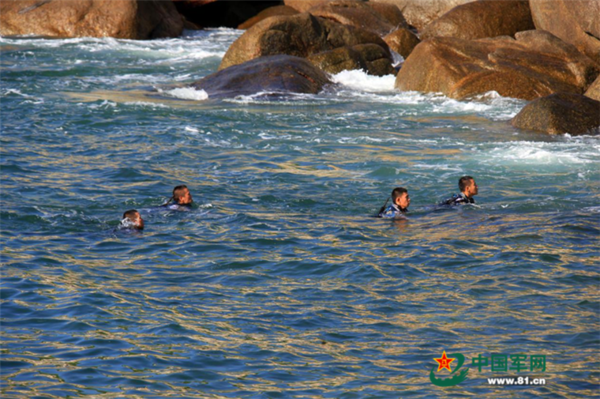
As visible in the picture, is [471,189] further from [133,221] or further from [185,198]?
[133,221]

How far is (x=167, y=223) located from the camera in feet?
41.0

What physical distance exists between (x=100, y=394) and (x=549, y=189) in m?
9.27

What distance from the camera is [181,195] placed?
42.1ft

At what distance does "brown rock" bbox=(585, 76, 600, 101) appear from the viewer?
1961 centimetres

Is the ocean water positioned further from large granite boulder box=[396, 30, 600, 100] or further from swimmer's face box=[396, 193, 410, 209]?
large granite boulder box=[396, 30, 600, 100]

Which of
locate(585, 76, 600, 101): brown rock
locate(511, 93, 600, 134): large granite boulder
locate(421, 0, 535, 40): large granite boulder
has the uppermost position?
locate(421, 0, 535, 40): large granite boulder

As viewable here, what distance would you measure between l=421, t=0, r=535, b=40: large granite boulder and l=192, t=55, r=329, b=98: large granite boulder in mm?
4813

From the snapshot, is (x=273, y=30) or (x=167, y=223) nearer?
(x=167, y=223)

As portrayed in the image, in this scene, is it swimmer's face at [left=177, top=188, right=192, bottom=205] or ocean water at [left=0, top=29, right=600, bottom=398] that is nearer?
ocean water at [left=0, top=29, right=600, bottom=398]

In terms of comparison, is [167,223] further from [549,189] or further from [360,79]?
[360,79]

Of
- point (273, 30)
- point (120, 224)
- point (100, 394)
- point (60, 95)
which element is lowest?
point (100, 394)

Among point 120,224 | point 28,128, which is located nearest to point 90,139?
point 28,128

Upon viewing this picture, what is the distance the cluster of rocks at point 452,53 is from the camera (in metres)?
20.9

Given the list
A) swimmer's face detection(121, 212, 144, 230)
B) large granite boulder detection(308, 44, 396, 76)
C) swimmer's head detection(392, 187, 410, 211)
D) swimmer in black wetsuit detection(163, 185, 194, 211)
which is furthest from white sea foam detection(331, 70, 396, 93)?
swimmer's face detection(121, 212, 144, 230)
